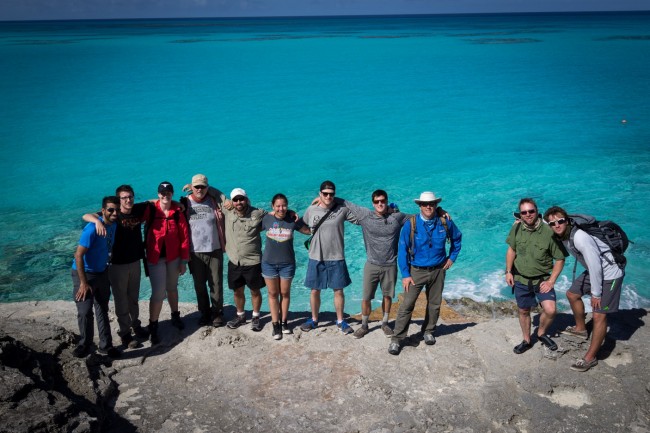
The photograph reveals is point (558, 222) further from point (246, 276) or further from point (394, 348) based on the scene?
point (246, 276)

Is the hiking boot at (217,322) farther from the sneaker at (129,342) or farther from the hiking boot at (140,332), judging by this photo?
the sneaker at (129,342)

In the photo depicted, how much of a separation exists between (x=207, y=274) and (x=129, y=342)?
46.1 inches

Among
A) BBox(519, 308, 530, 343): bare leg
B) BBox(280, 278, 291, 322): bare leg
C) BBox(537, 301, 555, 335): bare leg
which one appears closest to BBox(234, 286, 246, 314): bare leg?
BBox(280, 278, 291, 322): bare leg

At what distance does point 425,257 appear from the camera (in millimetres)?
5695

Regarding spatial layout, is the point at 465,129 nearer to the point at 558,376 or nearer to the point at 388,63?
the point at 558,376

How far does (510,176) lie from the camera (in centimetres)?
1816

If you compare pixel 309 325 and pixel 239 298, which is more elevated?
pixel 239 298

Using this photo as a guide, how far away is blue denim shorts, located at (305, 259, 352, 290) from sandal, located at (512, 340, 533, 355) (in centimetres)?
206

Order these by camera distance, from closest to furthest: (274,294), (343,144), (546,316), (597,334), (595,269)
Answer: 1. (595,269)
2. (597,334)
3. (546,316)
4. (274,294)
5. (343,144)

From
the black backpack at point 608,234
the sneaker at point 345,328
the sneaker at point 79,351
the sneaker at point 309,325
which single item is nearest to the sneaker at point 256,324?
the sneaker at point 309,325

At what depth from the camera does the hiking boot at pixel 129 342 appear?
5.92 m

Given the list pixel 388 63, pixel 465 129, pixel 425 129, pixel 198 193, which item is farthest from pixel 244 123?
pixel 388 63

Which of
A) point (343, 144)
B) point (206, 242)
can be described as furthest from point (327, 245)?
point (343, 144)

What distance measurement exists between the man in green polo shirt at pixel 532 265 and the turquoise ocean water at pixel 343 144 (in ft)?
15.4
